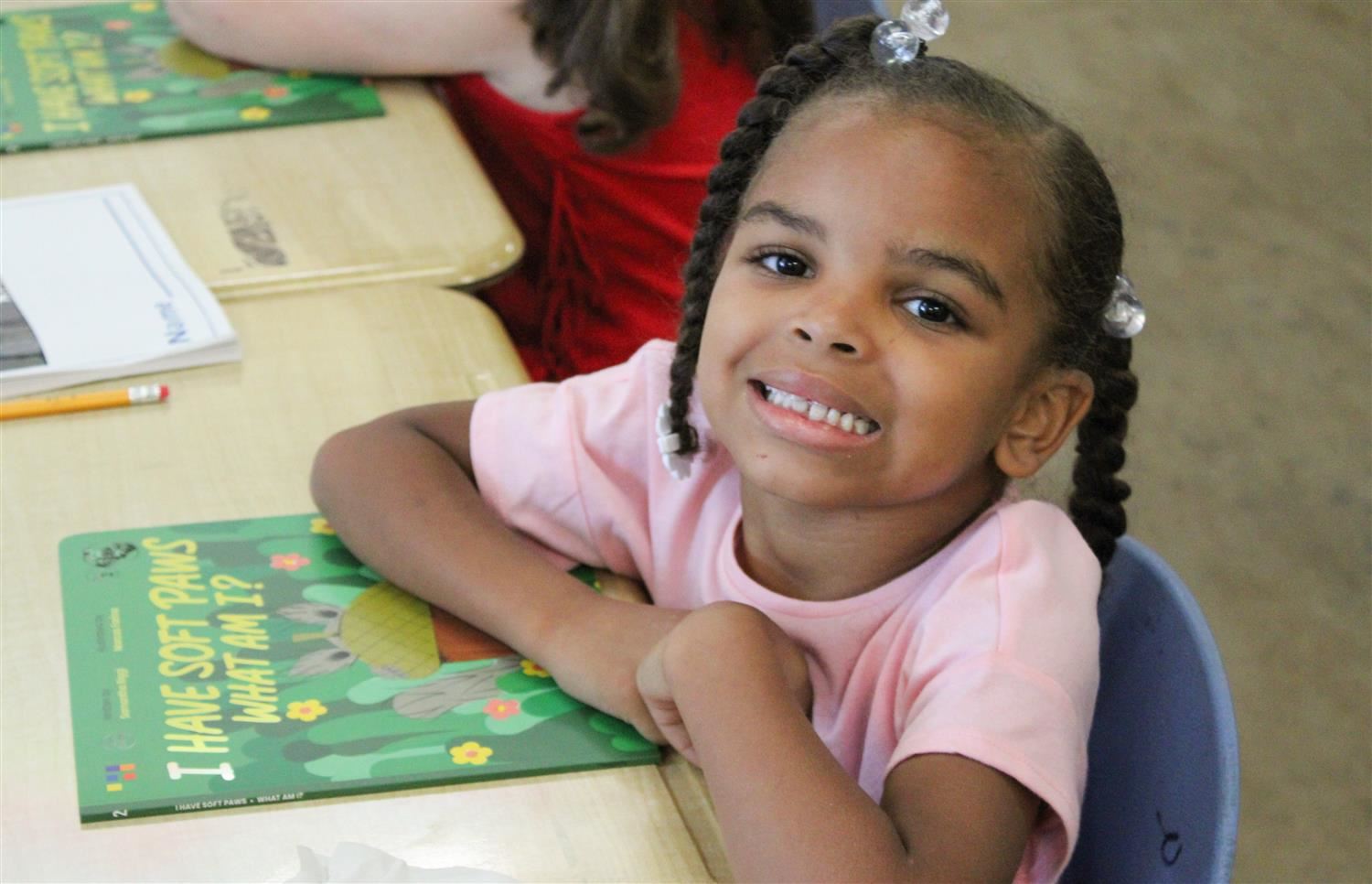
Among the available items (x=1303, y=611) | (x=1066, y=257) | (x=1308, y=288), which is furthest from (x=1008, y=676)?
(x=1308, y=288)

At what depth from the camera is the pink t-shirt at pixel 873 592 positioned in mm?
885

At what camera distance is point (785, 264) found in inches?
39.8

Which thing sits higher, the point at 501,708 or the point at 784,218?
the point at 784,218

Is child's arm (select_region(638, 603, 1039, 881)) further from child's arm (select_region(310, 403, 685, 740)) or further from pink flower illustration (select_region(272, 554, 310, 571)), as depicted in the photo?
pink flower illustration (select_region(272, 554, 310, 571))

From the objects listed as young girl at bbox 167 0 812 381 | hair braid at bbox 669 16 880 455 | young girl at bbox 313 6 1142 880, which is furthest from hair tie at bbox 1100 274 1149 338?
young girl at bbox 167 0 812 381

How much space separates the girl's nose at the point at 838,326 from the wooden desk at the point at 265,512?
0.26 m

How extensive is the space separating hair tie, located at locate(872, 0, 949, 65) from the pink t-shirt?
0.85 ft

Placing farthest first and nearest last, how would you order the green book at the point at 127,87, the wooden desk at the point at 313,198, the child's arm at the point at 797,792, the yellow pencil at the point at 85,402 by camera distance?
the green book at the point at 127,87
the wooden desk at the point at 313,198
the yellow pencil at the point at 85,402
the child's arm at the point at 797,792

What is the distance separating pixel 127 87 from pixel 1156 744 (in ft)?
3.78

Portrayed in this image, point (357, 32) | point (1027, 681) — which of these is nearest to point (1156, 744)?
point (1027, 681)

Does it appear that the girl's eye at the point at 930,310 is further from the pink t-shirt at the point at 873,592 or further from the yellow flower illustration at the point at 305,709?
the yellow flower illustration at the point at 305,709

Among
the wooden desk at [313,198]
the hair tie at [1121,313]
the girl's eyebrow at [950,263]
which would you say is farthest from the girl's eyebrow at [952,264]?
the wooden desk at [313,198]

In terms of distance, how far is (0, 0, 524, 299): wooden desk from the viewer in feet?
4.42

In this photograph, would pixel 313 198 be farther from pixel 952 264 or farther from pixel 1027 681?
pixel 1027 681
